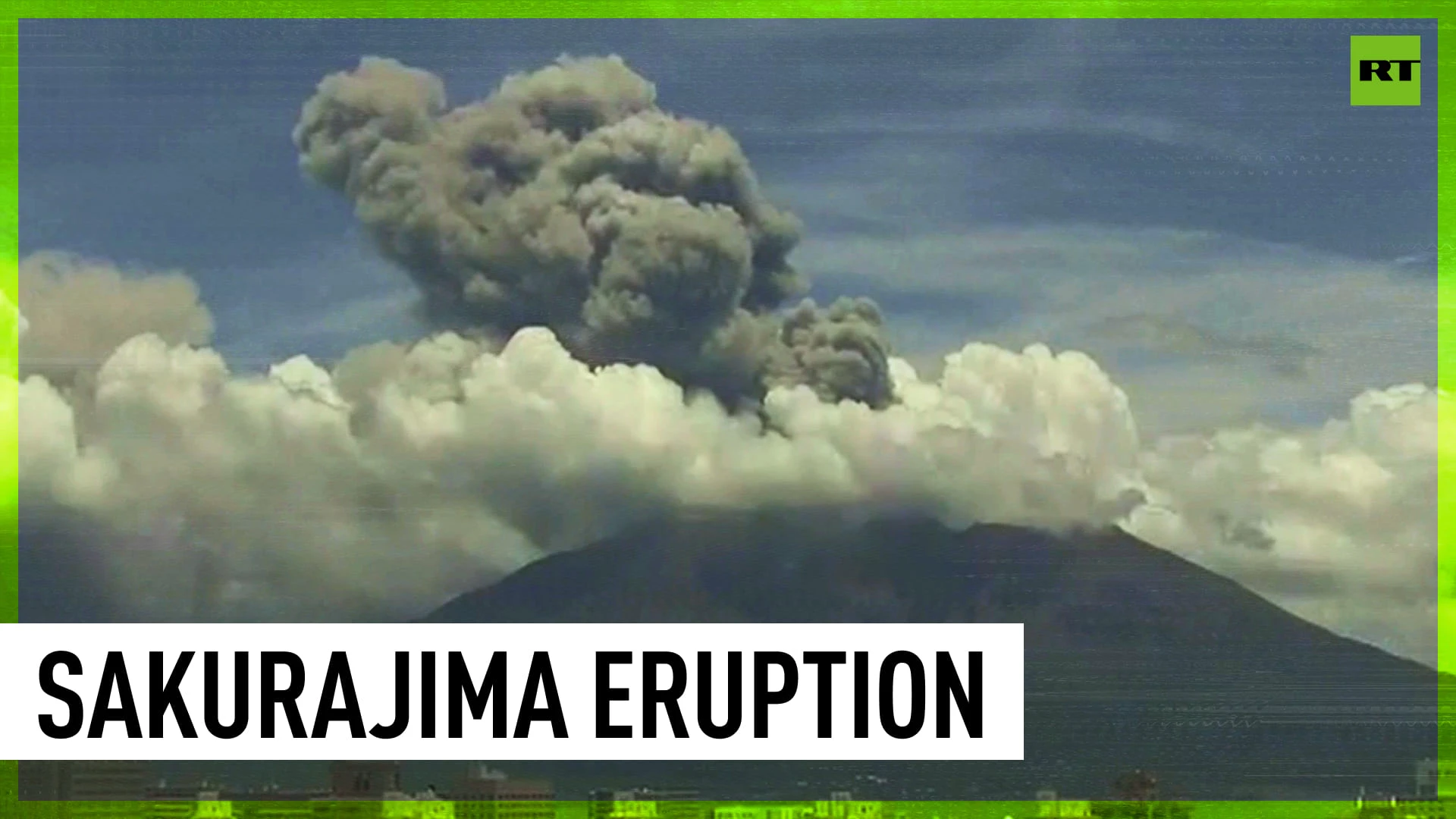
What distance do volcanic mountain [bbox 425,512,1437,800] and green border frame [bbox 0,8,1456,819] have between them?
144 mm

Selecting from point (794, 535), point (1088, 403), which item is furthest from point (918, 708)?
point (1088, 403)

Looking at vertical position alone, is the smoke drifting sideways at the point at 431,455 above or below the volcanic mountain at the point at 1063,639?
above

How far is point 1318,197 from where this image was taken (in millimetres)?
4086

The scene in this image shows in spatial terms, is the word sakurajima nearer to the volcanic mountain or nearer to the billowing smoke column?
the volcanic mountain

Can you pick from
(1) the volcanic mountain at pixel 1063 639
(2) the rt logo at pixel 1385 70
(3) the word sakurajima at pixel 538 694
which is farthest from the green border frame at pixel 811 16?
(3) the word sakurajima at pixel 538 694

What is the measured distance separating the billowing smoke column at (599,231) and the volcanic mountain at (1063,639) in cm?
37

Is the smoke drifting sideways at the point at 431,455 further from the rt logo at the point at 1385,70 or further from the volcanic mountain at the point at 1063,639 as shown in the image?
the rt logo at the point at 1385,70

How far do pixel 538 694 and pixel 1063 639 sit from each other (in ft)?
3.92

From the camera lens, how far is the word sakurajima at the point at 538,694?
401 centimetres

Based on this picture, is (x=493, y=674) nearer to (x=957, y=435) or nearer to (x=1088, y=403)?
(x=957, y=435)

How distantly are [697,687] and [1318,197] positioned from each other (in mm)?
1802
